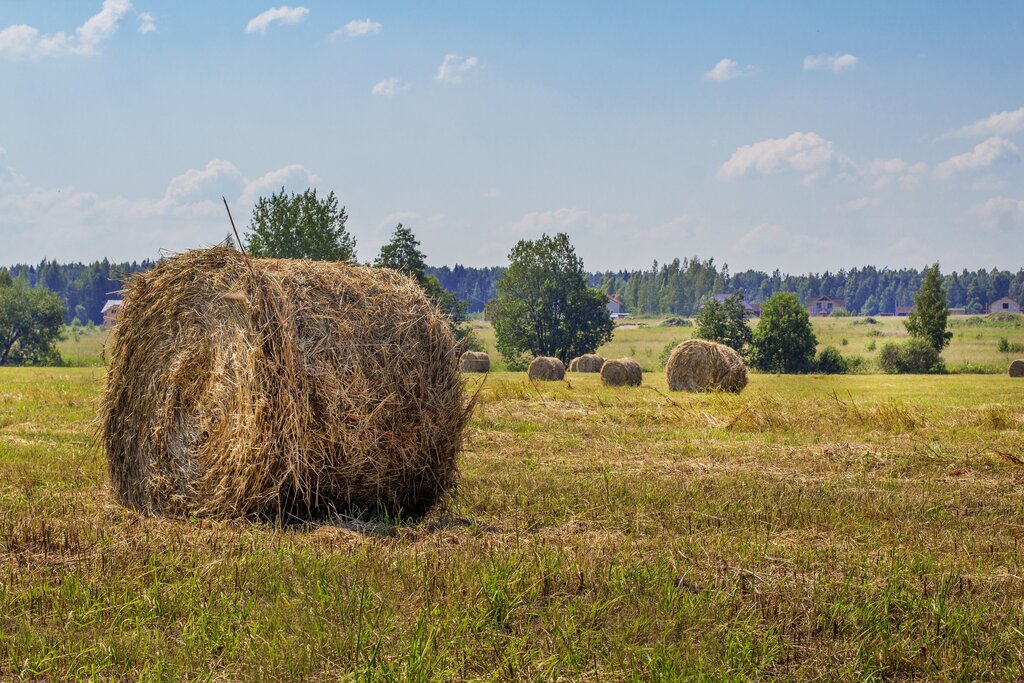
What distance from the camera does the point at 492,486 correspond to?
10.6 meters

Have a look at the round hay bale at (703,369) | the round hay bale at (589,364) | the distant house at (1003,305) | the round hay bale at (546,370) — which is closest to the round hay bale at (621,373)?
the round hay bale at (703,369)

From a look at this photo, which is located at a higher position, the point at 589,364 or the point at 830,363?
the point at 589,364

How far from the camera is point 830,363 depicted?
203ft

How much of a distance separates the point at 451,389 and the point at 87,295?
173403 millimetres

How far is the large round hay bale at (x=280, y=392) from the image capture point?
8.70 metres

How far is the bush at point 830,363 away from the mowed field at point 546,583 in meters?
51.4

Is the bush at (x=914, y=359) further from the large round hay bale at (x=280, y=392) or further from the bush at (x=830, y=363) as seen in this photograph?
the large round hay bale at (x=280, y=392)

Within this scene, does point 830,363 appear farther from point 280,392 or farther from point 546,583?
point 546,583

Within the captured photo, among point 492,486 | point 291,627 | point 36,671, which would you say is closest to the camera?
point 36,671

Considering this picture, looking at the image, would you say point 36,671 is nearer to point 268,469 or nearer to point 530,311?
point 268,469

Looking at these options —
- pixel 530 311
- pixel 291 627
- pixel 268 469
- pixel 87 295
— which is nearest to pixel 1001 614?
pixel 291 627

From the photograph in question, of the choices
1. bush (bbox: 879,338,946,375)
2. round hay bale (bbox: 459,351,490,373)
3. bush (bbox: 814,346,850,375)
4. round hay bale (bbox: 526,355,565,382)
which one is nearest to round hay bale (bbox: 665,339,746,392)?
round hay bale (bbox: 526,355,565,382)

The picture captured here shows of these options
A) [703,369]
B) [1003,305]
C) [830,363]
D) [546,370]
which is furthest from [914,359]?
[1003,305]

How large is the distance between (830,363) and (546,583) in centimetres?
5898
